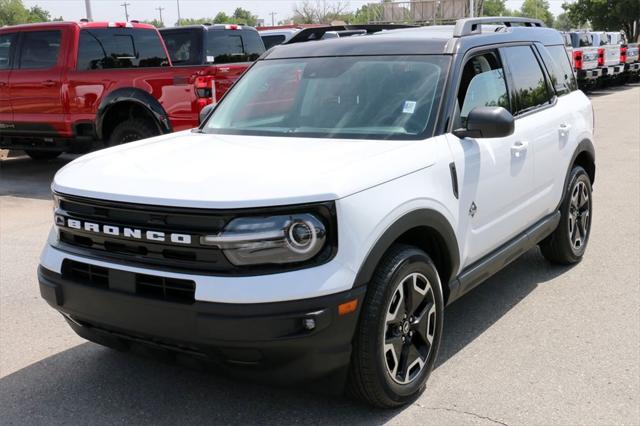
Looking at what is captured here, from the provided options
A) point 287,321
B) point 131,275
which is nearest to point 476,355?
point 287,321

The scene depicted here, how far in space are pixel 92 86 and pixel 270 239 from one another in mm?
7588

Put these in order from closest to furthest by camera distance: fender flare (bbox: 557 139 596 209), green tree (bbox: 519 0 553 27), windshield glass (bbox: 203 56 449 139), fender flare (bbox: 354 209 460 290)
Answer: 1. fender flare (bbox: 354 209 460 290)
2. windshield glass (bbox: 203 56 449 139)
3. fender flare (bbox: 557 139 596 209)
4. green tree (bbox: 519 0 553 27)

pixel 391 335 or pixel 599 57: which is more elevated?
pixel 599 57

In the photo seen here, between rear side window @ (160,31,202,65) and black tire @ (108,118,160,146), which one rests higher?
rear side window @ (160,31,202,65)

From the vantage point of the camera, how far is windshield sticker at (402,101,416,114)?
3812 millimetres

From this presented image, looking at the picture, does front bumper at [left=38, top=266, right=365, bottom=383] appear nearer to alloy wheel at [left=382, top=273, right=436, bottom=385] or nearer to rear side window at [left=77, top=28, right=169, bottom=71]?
alloy wheel at [left=382, top=273, right=436, bottom=385]

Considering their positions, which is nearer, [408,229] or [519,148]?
[408,229]

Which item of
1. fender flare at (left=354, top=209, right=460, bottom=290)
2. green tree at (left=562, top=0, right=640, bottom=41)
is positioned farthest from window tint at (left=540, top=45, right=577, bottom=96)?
green tree at (left=562, top=0, right=640, bottom=41)

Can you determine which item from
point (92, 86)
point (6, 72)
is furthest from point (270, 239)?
point (6, 72)

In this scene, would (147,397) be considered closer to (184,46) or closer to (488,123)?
(488,123)

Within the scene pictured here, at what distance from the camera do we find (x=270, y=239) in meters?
2.79

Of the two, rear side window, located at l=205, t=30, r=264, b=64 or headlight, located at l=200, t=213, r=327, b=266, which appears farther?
rear side window, located at l=205, t=30, r=264, b=64

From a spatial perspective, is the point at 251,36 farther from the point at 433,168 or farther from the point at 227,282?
the point at 227,282

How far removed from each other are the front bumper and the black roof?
1789 mm
